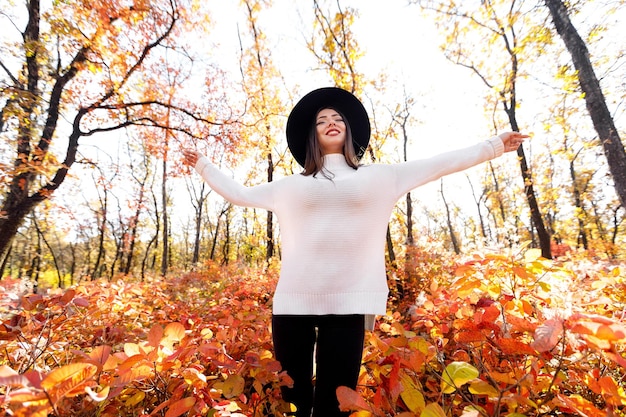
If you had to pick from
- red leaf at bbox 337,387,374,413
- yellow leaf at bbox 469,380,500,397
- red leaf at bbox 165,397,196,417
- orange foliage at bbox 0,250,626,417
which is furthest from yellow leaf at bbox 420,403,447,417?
red leaf at bbox 165,397,196,417

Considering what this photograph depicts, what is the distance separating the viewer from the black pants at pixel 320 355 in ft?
4.66

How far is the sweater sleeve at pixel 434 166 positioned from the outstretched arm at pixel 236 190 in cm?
82

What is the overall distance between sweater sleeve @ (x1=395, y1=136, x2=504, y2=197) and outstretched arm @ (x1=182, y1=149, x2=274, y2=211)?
0.82 m

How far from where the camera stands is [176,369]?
138 cm

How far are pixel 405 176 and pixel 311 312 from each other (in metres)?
0.96

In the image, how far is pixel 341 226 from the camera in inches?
61.6

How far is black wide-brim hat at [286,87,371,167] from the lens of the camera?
6.79 ft

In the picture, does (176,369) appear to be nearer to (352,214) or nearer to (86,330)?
(352,214)

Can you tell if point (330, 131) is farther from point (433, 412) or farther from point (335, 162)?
point (433, 412)

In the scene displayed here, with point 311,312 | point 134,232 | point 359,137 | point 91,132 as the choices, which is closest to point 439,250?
point 359,137

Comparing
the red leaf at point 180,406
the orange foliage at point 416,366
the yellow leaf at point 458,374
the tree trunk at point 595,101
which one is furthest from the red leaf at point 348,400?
the tree trunk at point 595,101

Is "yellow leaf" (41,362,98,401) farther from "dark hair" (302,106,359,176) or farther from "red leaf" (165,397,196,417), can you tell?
"dark hair" (302,106,359,176)

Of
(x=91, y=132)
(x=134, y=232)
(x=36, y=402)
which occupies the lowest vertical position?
(x=36, y=402)

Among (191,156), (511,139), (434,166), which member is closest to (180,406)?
(191,156)
